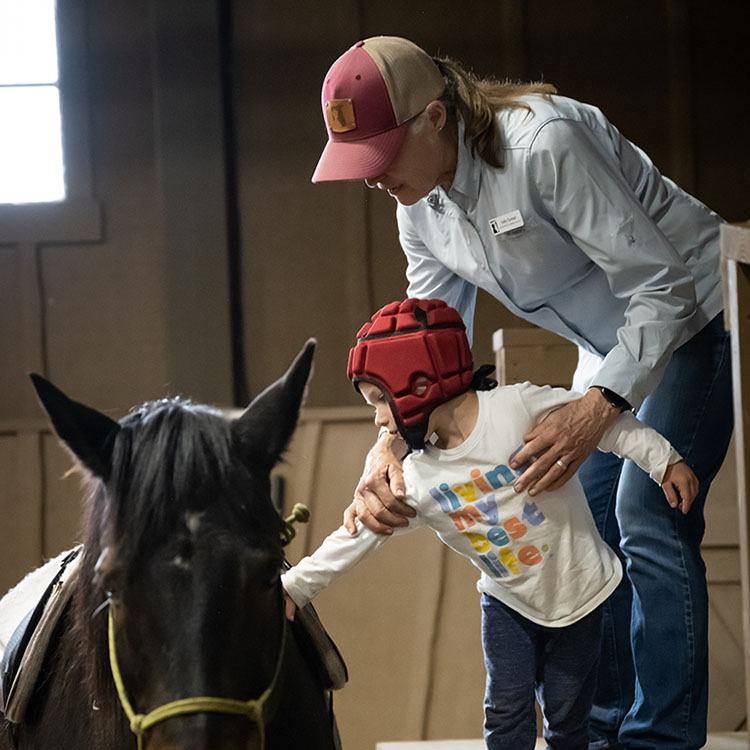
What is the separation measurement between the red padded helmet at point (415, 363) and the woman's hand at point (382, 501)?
8 centimetres

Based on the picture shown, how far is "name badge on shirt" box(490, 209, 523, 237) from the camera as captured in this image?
63.5 inches

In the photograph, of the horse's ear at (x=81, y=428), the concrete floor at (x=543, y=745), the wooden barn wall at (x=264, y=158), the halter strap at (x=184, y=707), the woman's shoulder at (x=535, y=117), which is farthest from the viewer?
the wooden barn wall at (x=264, y=158)

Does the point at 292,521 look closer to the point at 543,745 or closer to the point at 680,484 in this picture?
the point at 680,484

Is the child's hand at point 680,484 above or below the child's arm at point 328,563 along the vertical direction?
above

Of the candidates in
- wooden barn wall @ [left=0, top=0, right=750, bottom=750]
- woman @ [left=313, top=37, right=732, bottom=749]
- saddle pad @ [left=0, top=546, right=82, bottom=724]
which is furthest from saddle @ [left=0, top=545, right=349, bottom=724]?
wooden barn wall @ [left=0, top=0, right=750, bottom=750]

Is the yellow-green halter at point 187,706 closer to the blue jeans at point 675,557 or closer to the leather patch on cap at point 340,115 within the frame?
the blue jeans at point 675,557

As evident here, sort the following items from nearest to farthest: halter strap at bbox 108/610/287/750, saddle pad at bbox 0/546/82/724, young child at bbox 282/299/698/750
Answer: halter strap at bbox 108/610/287/750 < saddle pad at bbox 0/546/82/724 < young child at bbox 282/299/698/750

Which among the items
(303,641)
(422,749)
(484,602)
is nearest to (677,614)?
(484,602)

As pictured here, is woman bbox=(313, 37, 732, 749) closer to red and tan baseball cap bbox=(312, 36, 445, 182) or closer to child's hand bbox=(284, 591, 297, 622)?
red and tan baseball cap bbox=(312, 36, 445, 182)

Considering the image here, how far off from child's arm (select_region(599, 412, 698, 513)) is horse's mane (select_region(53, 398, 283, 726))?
60 centimetres

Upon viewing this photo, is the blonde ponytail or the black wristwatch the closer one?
the black wristwatch

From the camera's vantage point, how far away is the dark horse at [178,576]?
1.07m

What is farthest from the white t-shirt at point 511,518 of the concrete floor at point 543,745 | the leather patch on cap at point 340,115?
the concrete floor at point 543,745

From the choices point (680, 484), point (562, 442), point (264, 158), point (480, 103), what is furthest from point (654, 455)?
point (264, 158)
